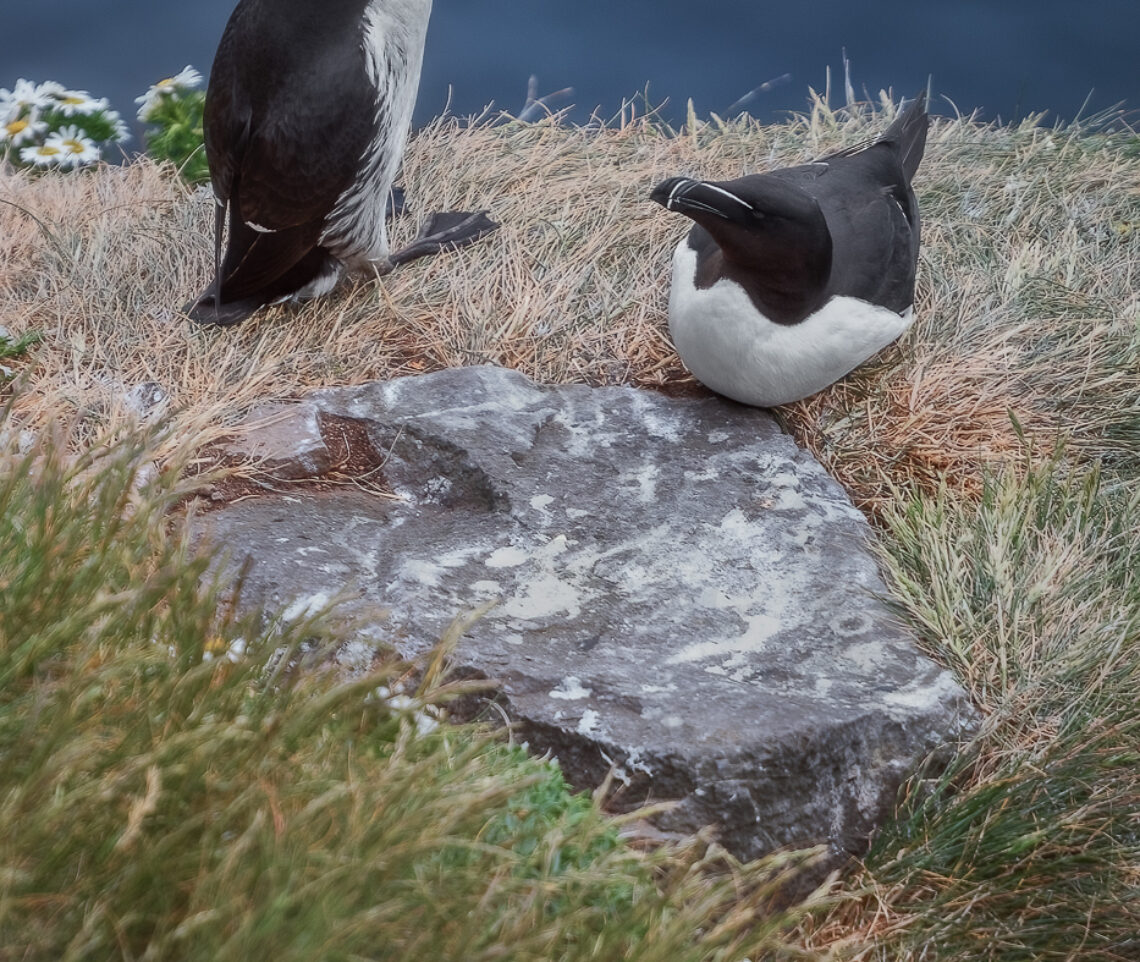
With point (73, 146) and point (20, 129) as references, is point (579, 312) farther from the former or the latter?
point (20, 129)

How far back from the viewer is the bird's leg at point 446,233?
390cm

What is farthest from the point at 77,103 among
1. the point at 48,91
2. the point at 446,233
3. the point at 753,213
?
the point at 753,213

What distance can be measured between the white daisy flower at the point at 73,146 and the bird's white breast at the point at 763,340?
361 centimetres

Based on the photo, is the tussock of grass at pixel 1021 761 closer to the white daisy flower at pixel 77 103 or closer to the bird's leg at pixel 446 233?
the bird's leg at pixel 446 233

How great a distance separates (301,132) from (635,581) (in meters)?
1.64

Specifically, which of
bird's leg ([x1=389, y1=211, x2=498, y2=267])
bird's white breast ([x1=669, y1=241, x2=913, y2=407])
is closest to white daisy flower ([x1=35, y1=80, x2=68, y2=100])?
bird's leg ([x1=389, y1=211, x2=498, y2=267])

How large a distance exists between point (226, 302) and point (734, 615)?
201 centimetres

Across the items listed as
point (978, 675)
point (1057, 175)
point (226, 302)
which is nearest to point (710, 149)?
point (1057, 175)

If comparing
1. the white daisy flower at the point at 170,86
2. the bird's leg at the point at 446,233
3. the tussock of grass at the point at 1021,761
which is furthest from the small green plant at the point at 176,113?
the tussock of grass at the point at 1021,761

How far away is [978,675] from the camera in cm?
242

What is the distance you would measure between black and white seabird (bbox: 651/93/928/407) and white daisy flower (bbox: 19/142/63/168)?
3623 mm

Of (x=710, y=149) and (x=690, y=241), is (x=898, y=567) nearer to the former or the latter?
(x=690, y=241)

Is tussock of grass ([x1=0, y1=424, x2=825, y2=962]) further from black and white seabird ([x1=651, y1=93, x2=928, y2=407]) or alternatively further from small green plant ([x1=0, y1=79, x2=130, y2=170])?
small green plant ([x1=0, y1=79, x2=130, y2=170])

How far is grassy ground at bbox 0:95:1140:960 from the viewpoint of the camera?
85.0 inches
